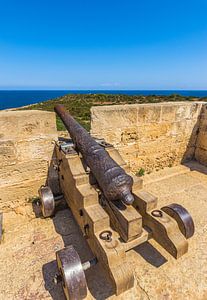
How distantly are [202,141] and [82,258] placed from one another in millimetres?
4666

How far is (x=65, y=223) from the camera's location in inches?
126

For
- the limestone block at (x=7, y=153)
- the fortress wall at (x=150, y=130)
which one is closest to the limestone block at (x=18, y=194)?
the limestone block at (x=7, y=153)

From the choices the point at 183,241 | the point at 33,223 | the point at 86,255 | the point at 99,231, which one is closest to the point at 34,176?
the point at 33,223

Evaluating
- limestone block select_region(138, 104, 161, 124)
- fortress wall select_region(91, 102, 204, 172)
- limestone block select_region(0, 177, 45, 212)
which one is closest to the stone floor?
limestone block select_region(0, 177, 45, 212)

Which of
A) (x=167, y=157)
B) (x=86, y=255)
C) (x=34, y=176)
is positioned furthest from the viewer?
(x=167, y=157)

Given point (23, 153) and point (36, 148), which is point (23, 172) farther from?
point (36, 148)

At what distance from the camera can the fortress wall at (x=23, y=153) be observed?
10.9ft

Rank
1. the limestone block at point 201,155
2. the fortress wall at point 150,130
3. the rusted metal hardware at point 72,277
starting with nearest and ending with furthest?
the rusted metal hardware at point 72,277, the fortress wall at point 150,130, the limestone block at point 201,155

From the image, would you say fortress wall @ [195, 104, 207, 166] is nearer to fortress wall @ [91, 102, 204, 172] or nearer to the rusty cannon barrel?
fortress wall @ [91, 102, 204, 172]

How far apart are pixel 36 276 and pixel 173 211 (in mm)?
1842

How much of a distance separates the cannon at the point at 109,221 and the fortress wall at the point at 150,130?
1.34 m

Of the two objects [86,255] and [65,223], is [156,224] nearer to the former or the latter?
[86,255]

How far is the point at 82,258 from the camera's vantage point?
2557 mm

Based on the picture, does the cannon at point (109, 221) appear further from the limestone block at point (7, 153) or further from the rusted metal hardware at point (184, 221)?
the limestone block at point (7, 153)
